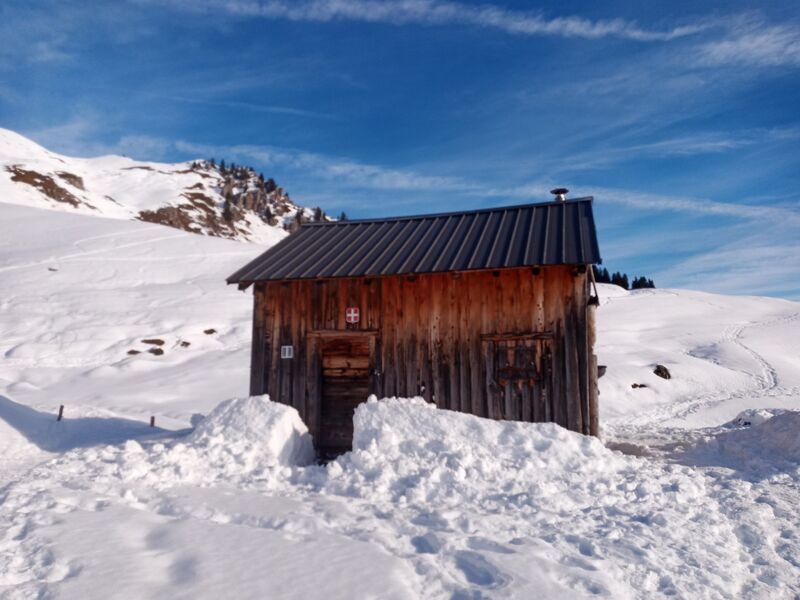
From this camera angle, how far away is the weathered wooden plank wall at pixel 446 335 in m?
11.2

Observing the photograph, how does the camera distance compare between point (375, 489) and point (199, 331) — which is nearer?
point (375, 489)

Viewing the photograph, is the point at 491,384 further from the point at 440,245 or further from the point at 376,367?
the point at 440,245

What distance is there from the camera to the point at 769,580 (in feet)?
18.0

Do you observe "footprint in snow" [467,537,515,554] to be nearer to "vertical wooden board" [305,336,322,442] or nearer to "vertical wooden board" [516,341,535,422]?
"vertical wooden board" [516,341,535,422]

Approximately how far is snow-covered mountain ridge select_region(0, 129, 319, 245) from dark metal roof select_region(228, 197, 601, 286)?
86.9 meters

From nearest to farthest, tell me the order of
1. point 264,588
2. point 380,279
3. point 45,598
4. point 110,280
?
point 45,598 → point 264,588 → point 380,279 → point 110,280

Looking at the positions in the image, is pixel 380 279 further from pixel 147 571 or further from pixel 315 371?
pixel 147 571

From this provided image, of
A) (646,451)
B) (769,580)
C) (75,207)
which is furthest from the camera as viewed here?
(75,207)

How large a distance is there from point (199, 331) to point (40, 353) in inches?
324

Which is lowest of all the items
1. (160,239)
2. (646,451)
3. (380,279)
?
(646,451)

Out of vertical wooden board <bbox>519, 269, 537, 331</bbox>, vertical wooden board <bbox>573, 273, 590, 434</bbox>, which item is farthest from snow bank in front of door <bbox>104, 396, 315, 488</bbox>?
vertical wooden board <bbox>573, 273, 590, 434</bbox>

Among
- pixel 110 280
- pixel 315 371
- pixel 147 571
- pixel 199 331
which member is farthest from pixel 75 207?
pixel 147 571

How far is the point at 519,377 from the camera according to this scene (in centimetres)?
1136

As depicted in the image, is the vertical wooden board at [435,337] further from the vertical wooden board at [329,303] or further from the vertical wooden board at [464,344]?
the vertical wooden board at [329,303]
